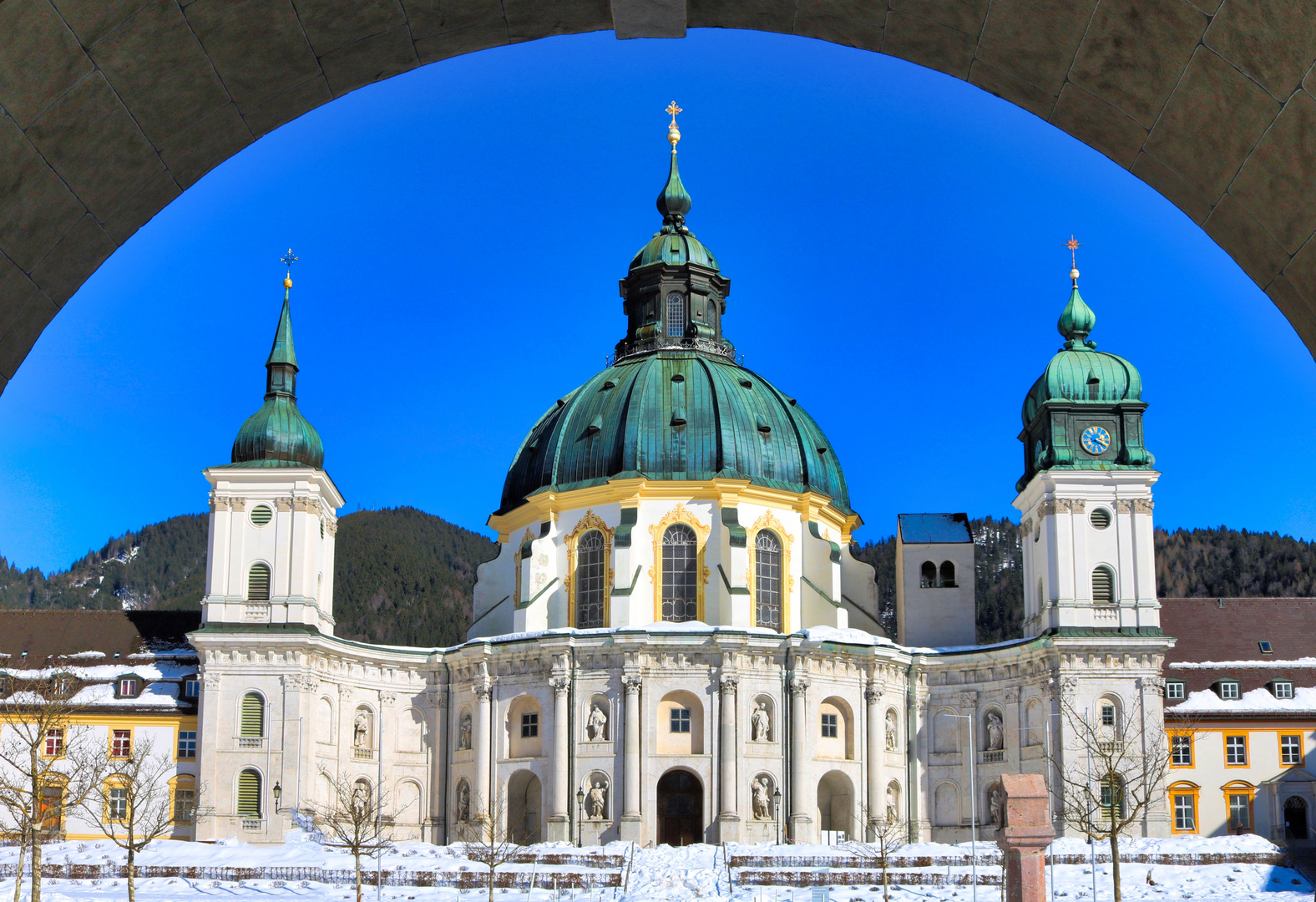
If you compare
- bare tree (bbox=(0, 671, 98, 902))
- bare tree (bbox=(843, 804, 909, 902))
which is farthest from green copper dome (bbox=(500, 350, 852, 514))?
bare tree (bbox=(0, 671, 98, 902))

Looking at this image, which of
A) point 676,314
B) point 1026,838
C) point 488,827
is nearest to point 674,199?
point 676,314

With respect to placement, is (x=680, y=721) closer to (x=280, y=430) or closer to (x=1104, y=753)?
(x=1104, y=753)

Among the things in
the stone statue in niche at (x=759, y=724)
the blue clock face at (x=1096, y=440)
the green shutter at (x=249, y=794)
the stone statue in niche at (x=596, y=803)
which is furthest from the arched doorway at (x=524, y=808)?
the blue clock face at (x=1096, y=440)

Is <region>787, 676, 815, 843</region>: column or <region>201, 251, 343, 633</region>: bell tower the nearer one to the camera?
<region>787, 676, 815, 843</region>: column

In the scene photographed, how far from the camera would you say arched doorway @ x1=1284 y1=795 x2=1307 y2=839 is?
6931 cm

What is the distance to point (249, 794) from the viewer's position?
2603 inches

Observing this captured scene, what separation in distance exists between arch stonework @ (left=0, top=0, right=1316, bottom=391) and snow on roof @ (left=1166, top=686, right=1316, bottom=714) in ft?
225

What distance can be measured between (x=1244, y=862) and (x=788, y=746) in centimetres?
1835

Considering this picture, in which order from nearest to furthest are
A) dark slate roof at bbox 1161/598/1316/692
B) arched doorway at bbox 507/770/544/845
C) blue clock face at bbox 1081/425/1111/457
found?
arched doorway at bbox 507/770/544/845 → blue clock face at bbox 1081/425/1111/457 → dark slate roof at bbox 1161/598/1316/692

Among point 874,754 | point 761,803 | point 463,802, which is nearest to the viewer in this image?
point 761,803

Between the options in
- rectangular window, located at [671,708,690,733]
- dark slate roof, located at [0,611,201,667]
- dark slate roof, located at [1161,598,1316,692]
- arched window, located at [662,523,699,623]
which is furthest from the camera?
dark slate roof, located at [0,611,201,667]

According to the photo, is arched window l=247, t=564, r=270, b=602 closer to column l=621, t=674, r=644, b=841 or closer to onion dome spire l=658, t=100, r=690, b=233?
column l=621, t=674, r=644, b=841

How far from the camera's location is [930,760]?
231 feet

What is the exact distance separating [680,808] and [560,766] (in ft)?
17.7
